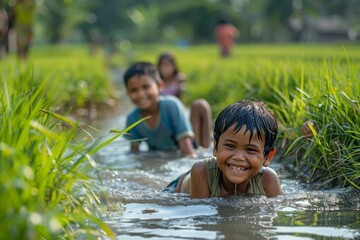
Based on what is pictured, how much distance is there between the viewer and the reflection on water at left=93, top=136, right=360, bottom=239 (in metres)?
3.40

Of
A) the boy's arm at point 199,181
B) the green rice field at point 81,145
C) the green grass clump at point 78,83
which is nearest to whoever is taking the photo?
the green rice field at point 81,145

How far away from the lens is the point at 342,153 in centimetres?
452

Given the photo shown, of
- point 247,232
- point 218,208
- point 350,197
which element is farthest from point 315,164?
point 247,232

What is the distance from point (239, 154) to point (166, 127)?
2766 millimetres

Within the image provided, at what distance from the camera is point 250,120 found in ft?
12.6

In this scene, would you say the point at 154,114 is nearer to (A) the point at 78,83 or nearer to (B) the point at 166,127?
(B) the point at 166,127

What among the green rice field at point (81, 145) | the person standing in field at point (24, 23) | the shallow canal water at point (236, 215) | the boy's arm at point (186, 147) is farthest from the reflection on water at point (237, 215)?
the person standing in field at point (24, 23)

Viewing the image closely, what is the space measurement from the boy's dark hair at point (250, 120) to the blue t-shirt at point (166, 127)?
249cm

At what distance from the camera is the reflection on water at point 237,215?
3.40m

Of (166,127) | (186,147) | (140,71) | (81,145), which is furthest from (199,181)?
(140,71)

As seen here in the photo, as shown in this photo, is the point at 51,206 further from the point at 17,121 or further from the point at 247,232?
the point at 247,232

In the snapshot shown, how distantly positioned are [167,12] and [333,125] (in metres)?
49.9

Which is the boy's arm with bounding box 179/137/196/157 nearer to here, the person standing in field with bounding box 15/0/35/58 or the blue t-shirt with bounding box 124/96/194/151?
the blue t-shirt with bounding box 124/96/194/151

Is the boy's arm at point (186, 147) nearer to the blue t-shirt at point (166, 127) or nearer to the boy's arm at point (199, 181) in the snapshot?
the blue t-shirt at point (166, 127)
